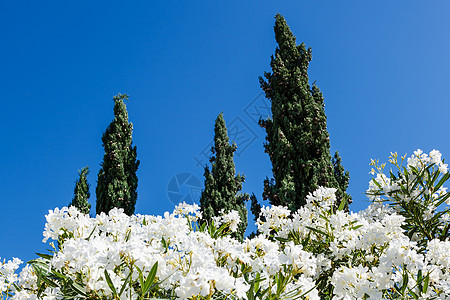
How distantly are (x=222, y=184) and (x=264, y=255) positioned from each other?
481 inches

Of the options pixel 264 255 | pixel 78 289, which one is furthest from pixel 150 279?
pixel 264 255

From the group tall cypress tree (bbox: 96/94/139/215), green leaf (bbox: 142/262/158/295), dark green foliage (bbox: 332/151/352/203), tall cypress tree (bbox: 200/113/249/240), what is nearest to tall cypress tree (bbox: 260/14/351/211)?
dark green foliage (bbox: 332/151/352/203)

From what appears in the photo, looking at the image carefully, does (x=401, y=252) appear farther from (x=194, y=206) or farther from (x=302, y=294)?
(x=194, y=206)

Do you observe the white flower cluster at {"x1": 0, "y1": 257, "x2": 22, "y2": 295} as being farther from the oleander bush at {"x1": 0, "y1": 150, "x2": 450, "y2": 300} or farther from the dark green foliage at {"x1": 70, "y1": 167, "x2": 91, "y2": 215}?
the dark green foliage at {"x1": 70, "y1": 167, "x2": 91, "y2": 215}

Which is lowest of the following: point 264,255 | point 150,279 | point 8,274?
point 150,279

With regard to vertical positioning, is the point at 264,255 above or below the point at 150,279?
above

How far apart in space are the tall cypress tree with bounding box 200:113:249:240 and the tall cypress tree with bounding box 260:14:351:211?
174 inches

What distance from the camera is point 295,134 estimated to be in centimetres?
962

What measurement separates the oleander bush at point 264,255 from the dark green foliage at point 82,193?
1170 cm

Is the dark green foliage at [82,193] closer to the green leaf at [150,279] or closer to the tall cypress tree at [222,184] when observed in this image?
the tall cypress tree at [222,184]

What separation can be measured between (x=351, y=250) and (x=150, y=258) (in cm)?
163

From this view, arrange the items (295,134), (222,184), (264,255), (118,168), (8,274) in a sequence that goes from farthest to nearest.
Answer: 1. (222,184)
2. (118,168)
3. (295,134)
4. (8,274)
5. (264,255)

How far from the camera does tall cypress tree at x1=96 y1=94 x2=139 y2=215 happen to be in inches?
518

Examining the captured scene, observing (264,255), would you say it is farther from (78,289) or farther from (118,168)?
(118,168)
